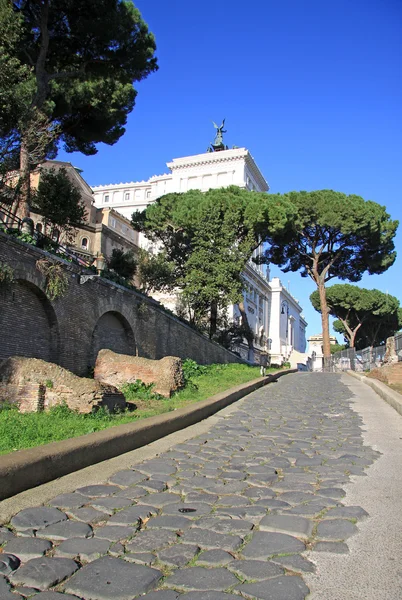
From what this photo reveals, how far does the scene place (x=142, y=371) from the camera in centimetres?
995

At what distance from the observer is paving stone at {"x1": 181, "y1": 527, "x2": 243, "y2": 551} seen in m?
3.05

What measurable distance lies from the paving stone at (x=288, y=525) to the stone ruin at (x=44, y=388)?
3.67 metres

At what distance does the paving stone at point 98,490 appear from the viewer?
4.03 metres

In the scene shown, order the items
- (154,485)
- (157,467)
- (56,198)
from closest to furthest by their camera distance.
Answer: (154,485) < (157,467) < (56,198)

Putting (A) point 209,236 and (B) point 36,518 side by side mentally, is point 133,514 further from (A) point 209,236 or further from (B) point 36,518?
(A) point 209,236

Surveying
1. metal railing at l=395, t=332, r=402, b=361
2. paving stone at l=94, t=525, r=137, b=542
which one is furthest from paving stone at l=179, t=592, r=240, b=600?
metal railing at l=395, t=332, r=402, b=361

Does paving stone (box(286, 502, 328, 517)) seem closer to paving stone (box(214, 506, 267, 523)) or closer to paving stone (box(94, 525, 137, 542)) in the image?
paving stone (box(214, 506, 267, 523))

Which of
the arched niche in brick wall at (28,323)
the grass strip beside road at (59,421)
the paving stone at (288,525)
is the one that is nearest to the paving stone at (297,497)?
the paving stone at (288,525)

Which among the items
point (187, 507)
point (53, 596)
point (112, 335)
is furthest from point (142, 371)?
point (53, 596)

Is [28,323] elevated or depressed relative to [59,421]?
elevated

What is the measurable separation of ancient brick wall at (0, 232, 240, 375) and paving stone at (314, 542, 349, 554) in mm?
8955

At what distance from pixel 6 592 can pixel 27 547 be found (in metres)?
0.51

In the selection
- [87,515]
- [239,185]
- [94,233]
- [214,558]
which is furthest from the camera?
[239,185]

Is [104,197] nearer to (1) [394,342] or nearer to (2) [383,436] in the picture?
(1) [394,342]
